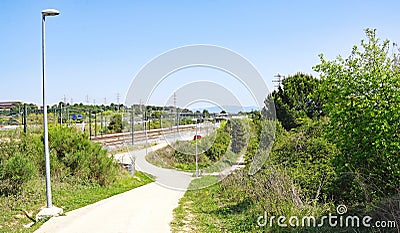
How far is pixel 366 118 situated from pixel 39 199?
857 centimetres

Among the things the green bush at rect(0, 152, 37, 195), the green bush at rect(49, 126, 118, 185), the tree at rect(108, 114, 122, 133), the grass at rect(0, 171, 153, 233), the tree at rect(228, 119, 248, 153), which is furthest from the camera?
the tree at rect(108, 114, 122, 133)

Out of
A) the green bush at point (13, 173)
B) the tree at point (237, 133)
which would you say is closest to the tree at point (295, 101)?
the tree at point (237, 133)

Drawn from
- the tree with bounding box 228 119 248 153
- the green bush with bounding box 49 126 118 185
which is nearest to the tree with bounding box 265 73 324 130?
the tree with bounding box 228 119 248 153

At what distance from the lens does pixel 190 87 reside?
46.0 ft

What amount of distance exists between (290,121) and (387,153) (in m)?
19.2

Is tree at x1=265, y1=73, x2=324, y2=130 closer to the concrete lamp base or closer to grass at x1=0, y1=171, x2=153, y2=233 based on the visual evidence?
grass at x1=0, y1=171, x2=153, y2=233

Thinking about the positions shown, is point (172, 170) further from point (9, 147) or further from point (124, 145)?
point (9, 147)

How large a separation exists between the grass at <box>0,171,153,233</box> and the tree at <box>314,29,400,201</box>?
272 inches

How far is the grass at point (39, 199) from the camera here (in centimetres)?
859

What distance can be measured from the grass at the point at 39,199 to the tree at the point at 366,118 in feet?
22.6

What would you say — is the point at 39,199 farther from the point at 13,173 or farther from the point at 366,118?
the point at 366,118

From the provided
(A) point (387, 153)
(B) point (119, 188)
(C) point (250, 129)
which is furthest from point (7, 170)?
(C) point (250, 129)

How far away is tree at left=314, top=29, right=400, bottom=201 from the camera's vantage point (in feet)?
24.1

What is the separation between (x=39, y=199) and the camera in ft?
34.0
